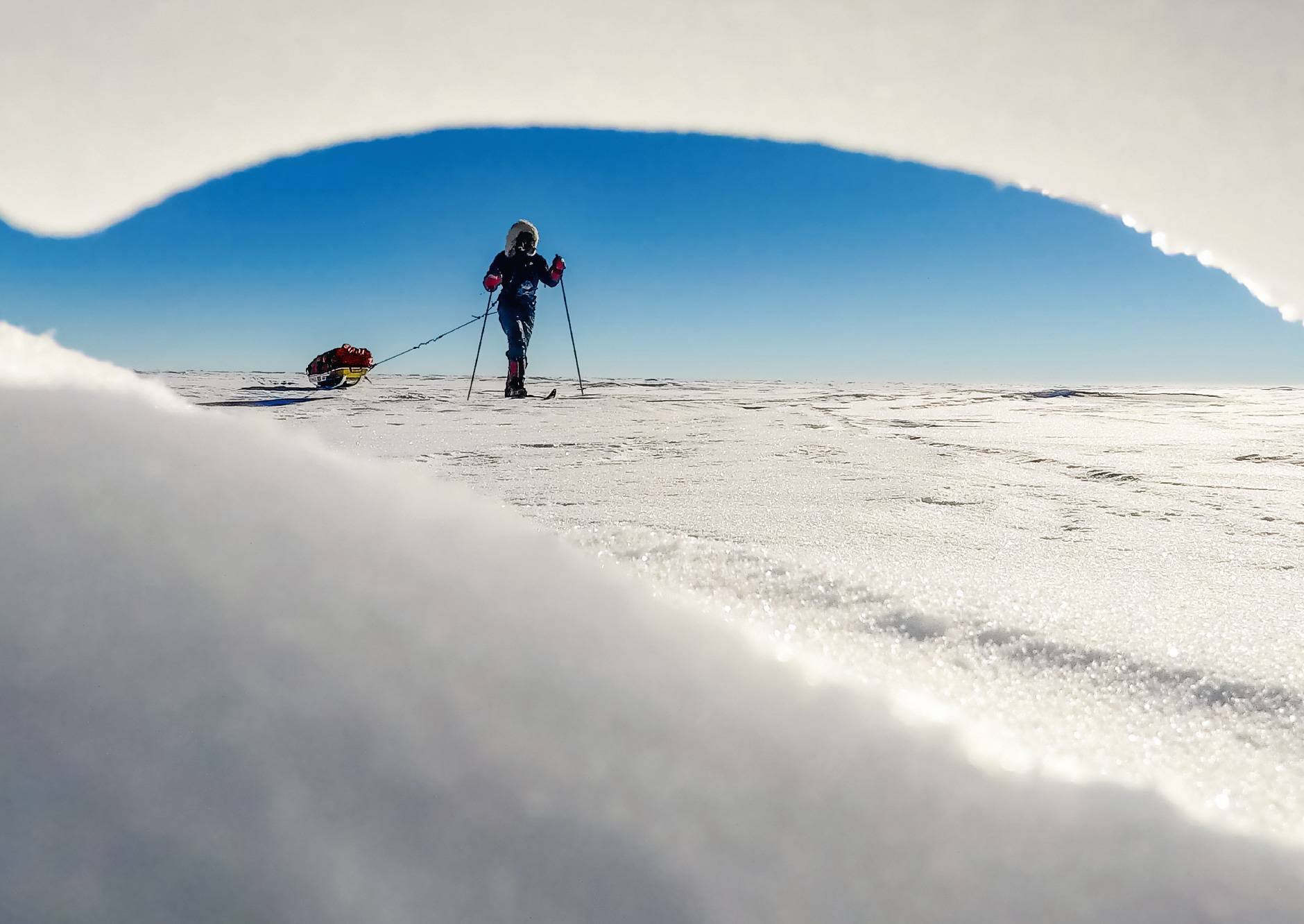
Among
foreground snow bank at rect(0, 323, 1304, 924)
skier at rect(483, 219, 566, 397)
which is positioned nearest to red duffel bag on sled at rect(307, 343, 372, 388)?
skier at rect(483, 219, 566, 397)

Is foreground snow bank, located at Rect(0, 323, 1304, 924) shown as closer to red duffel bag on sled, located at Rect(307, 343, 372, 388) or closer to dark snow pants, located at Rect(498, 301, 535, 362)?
dark snow pants, located at Rect(498, 301, 535, 362)

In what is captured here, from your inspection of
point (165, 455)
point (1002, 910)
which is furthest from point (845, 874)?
point (165, 455)

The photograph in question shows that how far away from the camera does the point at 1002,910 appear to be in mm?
351

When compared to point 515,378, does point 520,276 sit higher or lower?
higher

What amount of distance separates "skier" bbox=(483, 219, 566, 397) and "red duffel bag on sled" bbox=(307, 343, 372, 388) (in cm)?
188

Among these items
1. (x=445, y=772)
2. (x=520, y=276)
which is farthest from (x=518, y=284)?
(x=445, y=772)

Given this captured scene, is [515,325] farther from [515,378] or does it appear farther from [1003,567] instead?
[1003,567]

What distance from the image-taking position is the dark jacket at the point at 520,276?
7375mm

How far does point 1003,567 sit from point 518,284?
265 inches

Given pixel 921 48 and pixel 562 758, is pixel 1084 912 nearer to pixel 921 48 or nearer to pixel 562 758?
pixel 562 758

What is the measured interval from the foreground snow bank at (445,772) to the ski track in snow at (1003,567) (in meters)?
0.07

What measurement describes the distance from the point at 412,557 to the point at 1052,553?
135 cm

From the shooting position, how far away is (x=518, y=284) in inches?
290

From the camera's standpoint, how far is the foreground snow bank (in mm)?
340
